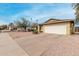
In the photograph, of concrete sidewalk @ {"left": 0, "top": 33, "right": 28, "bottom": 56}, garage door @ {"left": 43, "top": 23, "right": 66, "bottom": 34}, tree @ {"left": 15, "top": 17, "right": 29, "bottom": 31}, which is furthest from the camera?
garage door @ {"left": 43, "top": 23, "right": 66, "bottom": 34}

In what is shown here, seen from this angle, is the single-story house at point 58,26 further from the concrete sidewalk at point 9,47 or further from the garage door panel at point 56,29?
the concrete sidewalk at point 9,47

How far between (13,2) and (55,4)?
84 centimetres

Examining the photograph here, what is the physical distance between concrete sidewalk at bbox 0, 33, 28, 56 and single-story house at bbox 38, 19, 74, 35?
633 millimetres

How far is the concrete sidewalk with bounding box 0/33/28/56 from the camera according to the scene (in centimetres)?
338

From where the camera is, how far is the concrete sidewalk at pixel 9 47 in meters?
3.38

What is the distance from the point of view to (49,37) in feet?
12.0

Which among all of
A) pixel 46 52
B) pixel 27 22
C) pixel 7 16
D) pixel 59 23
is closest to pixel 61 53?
pixel 46 52

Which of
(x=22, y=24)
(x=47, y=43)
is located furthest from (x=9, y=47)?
(x=47, y=43)

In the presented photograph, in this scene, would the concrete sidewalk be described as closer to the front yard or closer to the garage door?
the front yard

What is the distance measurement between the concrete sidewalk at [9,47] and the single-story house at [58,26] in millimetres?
633

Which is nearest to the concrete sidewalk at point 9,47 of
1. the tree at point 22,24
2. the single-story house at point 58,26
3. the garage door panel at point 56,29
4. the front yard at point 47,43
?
the front yard at point 47,43

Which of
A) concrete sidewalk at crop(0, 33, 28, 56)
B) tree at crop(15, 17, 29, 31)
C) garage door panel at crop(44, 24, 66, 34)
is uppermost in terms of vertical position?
tree at crop(15, 17, 29, 31)

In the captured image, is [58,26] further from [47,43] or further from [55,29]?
[47,43]

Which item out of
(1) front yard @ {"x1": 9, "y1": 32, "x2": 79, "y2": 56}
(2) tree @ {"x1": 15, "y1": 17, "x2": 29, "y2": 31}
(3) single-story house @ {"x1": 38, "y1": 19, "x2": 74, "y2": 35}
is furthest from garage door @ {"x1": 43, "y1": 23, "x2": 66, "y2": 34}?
(2) tree @ {"x1": 15, "y1": 17, "x2": 29, "y2": 31}
